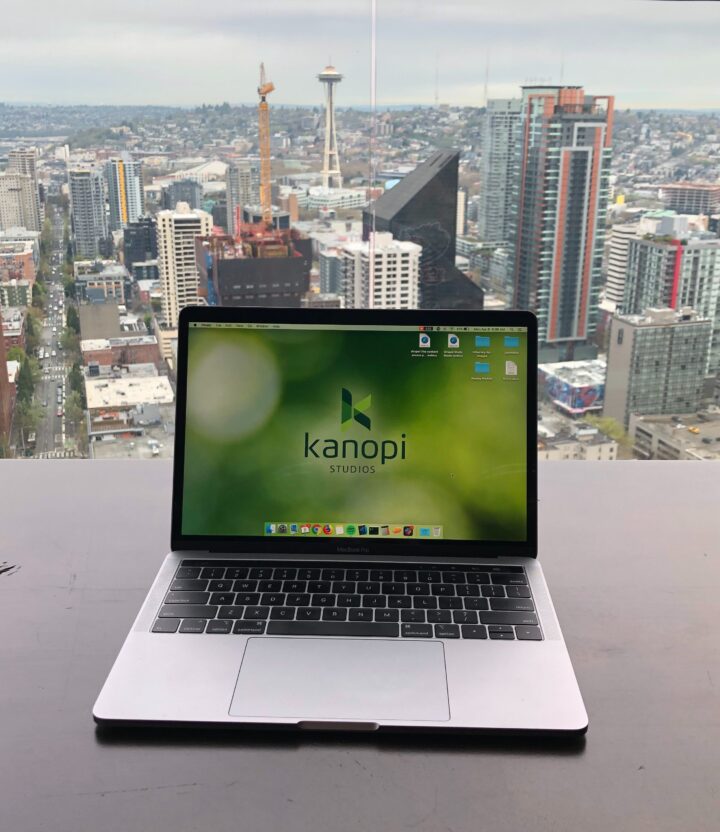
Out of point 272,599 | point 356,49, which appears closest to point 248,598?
point 272,599

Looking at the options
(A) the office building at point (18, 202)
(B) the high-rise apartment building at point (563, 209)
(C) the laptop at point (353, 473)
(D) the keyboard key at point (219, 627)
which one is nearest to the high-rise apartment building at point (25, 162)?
(A) the office building at point (18, 202)

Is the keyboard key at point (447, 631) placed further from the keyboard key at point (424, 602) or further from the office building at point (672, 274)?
the office building at point (672, 274)

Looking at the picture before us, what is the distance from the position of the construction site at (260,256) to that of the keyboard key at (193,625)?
1624 millimetres

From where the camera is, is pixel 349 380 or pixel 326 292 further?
pixel 326 292

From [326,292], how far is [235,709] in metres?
2.03

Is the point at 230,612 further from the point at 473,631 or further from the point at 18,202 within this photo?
the point at 18,202

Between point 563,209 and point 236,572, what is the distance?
7.43ft

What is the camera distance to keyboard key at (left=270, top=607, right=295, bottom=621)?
29.9 inches

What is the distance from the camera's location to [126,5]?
2.56 meters

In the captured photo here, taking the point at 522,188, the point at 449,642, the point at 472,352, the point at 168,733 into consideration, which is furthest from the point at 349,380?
the point at 522,188

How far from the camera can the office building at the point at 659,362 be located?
2.80 m

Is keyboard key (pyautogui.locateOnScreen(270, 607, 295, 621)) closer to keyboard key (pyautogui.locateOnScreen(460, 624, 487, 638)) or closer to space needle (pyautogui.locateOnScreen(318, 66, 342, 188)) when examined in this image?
keyboard key (pyautogui.locateOnScreen(460, 624, 487, 638))

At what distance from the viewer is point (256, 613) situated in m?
0.77

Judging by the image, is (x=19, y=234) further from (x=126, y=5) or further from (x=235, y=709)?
Answer: (x=235, y=709)
